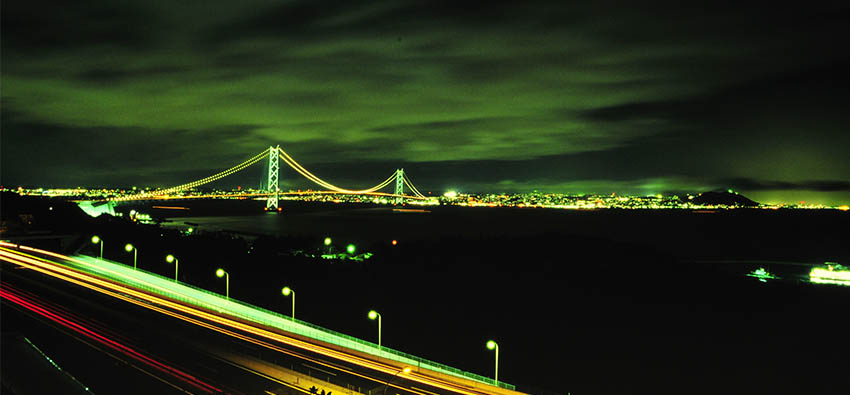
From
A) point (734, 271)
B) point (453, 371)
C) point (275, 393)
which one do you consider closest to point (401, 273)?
point (453, 371)

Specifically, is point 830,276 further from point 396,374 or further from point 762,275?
point 396,374

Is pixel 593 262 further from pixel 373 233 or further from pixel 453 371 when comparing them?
pixel 453 371

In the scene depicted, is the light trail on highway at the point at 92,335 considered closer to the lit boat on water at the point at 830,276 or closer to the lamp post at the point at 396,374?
the lamp post at the point at 396,374

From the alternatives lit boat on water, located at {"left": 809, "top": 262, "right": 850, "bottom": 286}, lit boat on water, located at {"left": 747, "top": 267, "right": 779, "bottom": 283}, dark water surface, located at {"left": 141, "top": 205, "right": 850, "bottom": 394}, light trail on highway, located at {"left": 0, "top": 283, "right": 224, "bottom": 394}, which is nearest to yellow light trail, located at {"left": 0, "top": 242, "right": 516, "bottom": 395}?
light trail on highway, located at {"left": 0, "top": 283, "right": 224, "bottom": 394}

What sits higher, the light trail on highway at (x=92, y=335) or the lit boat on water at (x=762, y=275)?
the light trail on highway at (x=92, y=335)

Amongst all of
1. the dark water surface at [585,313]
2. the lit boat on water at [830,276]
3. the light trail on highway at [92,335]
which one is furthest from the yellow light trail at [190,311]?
the lit boat on water at [830,276]

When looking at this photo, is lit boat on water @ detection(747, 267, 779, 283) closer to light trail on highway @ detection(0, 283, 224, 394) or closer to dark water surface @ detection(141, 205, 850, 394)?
dark water surface @ detection(141, 205, 850, 394)

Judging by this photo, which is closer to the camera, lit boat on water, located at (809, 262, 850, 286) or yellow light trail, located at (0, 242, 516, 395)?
yellow light trail, located at (0, 242, 516, 395)

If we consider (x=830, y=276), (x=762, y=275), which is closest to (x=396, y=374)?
(x=762, y=275)
